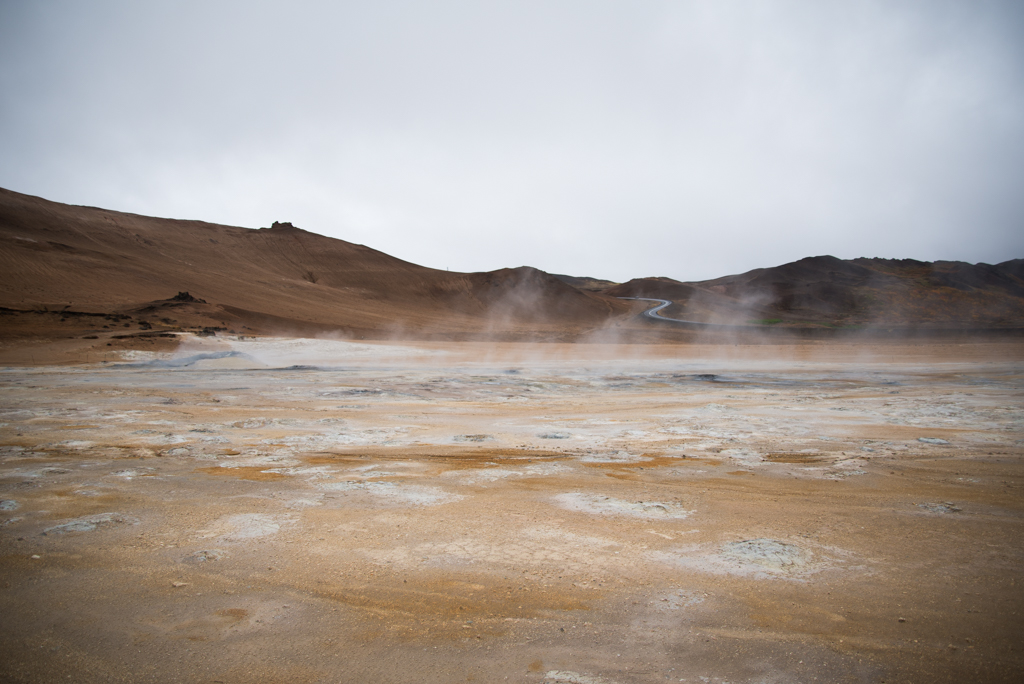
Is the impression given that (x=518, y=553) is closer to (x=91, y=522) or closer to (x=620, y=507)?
(x=620, y=507)

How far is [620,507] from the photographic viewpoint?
4414 millimetres

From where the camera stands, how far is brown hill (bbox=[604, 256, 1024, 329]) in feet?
172

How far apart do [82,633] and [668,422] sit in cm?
→ 754

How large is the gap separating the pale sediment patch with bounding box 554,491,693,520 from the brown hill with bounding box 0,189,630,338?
2724 cm

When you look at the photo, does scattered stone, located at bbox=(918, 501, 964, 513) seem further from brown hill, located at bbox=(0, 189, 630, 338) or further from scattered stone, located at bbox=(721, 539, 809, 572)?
brown hill, located at bbox=(0, 189, 630, 338)

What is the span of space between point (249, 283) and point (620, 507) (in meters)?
50.7

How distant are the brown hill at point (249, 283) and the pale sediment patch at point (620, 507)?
27.2 meters

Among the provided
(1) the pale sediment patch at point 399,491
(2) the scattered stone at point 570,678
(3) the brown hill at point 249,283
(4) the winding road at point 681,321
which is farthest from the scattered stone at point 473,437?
(4) the winding road at point 681,321

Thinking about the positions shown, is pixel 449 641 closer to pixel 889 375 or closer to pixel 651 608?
pixel 651 608

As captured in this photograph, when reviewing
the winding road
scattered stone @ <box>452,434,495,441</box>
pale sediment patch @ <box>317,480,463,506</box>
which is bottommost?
pale sediment patch @ <box>317,480,463,506</box>

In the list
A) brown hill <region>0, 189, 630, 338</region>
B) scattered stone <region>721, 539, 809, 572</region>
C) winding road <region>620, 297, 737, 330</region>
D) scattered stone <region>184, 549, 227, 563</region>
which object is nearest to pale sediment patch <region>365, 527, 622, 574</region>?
scattered stone <region>721, 539, 809, 572</region>

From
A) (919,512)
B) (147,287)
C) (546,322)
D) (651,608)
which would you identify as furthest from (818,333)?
(147,287)

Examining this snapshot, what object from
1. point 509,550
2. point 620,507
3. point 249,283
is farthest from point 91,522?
point 249,283

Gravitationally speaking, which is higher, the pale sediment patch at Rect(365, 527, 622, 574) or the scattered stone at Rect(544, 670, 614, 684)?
the pale sediment patch at Rect(365, 527, 622, 574)
